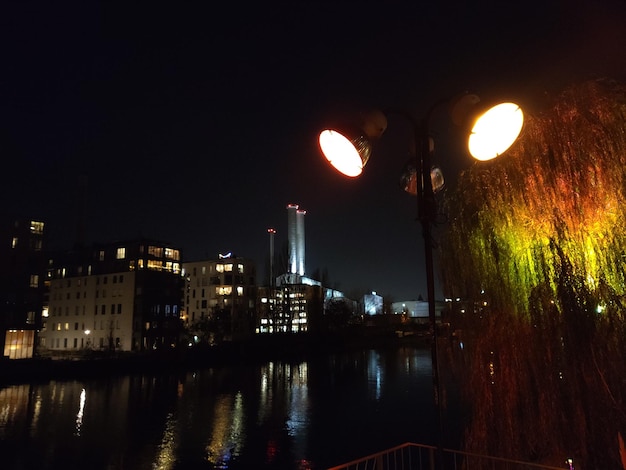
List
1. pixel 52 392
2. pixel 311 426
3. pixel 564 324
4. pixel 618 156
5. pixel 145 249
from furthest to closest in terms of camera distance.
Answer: pixel 145 249 < pixel 52 392 < pixel 311 426 < pixel 564 324 < pixel 618 156

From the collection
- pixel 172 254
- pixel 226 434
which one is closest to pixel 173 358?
pixel 172 254

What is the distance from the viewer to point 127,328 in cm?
6384

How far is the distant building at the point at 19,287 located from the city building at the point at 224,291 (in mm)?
31468

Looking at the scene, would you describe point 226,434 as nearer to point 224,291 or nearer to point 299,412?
point 299,412

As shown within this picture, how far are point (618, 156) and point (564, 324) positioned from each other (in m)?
2.79

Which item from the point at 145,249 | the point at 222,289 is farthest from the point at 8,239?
the point at 222,289

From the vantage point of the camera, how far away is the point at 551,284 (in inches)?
307

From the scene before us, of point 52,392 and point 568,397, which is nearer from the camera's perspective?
point 568,397

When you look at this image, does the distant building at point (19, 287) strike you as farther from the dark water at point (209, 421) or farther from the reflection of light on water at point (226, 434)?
the reflection of light on water at point (226, 434)

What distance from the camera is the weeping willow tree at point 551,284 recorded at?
23.3ft

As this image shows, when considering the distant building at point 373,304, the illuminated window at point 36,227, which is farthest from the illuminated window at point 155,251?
the distant building at point 373,304

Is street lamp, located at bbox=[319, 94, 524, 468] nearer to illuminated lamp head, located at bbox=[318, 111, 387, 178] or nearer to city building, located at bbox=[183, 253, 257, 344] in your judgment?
illuminated lamp head, located at bbox=[318, 111, 387, 178]

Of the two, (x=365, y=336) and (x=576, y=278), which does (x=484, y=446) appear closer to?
(x=576, y=278)

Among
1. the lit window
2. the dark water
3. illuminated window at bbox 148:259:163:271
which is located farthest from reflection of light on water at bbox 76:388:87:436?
the lit window
